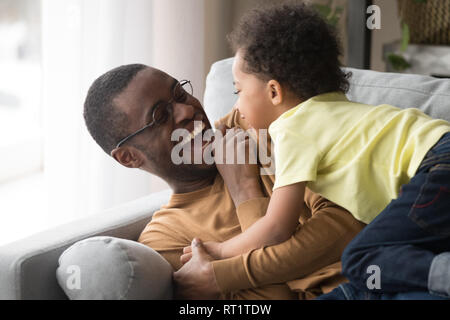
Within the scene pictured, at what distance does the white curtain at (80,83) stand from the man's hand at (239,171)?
0.90m

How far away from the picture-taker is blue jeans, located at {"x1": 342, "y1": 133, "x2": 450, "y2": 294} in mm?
1136

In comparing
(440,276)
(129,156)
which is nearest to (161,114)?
(129,156)

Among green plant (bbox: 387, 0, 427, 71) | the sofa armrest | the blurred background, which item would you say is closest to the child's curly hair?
the sofa armrest

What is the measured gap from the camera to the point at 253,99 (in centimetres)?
140

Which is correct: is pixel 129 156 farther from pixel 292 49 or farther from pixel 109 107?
pixel 292 49

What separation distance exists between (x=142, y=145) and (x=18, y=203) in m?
1.84

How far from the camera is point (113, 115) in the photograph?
145 cm

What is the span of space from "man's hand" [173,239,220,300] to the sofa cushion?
0.05m

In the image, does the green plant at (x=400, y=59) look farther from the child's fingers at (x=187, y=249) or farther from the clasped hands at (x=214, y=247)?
the child's fingers at (x=187, y=249)

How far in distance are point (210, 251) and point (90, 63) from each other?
3.71 feet

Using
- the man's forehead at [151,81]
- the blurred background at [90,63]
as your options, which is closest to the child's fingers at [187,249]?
the man's forehead at [151,81]

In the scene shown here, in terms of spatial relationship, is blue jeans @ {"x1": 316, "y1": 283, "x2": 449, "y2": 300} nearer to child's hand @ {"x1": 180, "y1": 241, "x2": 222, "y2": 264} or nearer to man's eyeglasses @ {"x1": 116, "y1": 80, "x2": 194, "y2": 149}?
child's hand @ {"x1": 180, "y1": 241, "x2": 222, "y2": 264}

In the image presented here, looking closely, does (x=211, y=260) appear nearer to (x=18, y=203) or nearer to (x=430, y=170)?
(x=430, y=170)

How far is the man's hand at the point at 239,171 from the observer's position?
144cm
